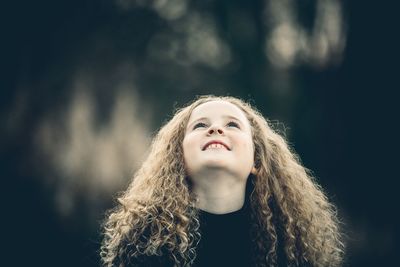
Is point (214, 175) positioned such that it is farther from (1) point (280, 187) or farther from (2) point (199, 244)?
(1) point (280, 187)

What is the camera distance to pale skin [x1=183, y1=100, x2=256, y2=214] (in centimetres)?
173

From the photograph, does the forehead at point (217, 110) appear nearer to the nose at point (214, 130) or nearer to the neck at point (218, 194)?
the nose at point (214, 130)

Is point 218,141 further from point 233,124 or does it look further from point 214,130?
point 233,124

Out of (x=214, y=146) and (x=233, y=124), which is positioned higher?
(x=233, y=124)

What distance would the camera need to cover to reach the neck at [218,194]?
1.75m

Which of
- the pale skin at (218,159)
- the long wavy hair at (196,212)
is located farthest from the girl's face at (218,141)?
the long wavy hair at (196,212)

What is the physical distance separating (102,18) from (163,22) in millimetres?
604

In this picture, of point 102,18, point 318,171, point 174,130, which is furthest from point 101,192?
point 174,130

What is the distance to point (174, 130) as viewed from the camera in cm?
210

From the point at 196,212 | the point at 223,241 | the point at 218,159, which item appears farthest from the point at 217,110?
the point at 223,241

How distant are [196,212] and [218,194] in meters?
0.11

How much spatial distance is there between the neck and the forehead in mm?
261

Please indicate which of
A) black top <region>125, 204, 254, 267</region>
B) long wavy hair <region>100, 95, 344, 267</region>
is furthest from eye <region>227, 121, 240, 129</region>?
black top <region>125, 204, 254, 267</region>

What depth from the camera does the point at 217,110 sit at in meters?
1.86
